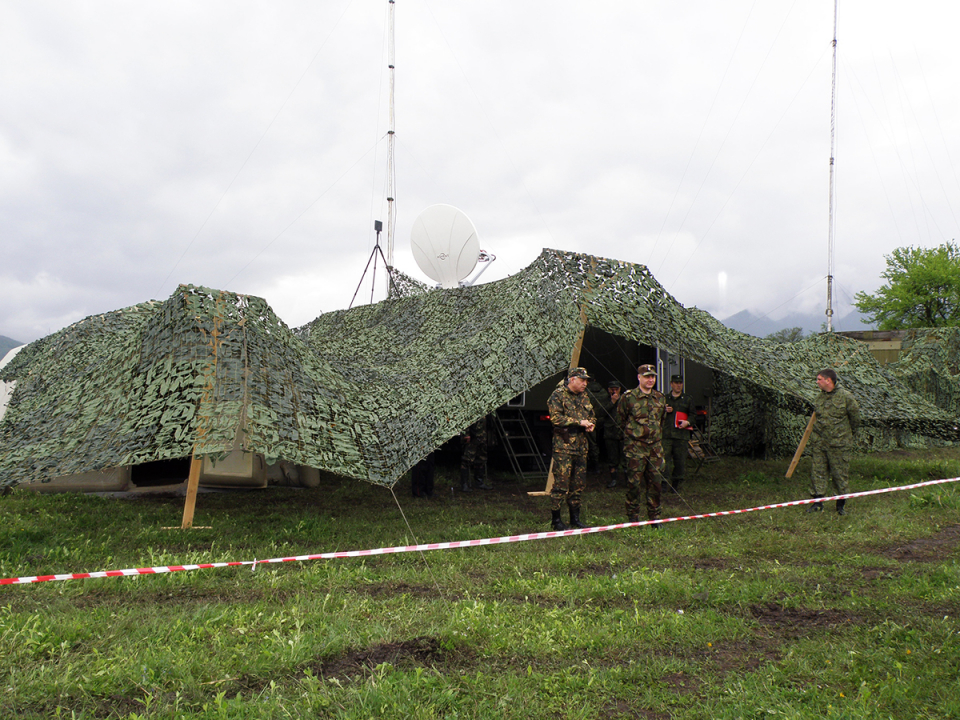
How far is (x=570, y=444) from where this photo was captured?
283 inches

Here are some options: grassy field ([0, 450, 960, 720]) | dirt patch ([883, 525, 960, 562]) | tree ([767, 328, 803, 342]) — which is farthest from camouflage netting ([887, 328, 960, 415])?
dirt patch ([883, 525, 960, 562])

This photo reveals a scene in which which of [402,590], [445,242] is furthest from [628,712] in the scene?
[445,242]

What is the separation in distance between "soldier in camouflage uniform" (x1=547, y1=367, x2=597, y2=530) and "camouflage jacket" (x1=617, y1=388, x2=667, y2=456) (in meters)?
0.47

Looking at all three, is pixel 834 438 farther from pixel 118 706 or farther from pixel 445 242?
pixel 445 242

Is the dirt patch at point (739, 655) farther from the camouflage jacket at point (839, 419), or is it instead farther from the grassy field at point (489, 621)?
the camouflage jacket at point (839, 419)

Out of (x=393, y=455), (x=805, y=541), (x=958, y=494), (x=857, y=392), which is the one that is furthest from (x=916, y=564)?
(x=857, y=392)

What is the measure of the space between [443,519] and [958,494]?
6.87 metres

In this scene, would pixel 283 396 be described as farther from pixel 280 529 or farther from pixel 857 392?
pixel 857 392

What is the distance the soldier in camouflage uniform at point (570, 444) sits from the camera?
7176mm

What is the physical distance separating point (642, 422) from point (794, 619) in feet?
9.87

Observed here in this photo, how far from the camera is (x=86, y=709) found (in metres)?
3.15

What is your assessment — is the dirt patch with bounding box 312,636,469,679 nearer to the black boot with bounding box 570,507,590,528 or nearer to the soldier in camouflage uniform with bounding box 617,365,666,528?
the black boot with bounding box 570,507,590,528

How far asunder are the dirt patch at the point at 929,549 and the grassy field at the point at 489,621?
1.6 inches

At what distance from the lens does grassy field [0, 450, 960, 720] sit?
3.28 meters
